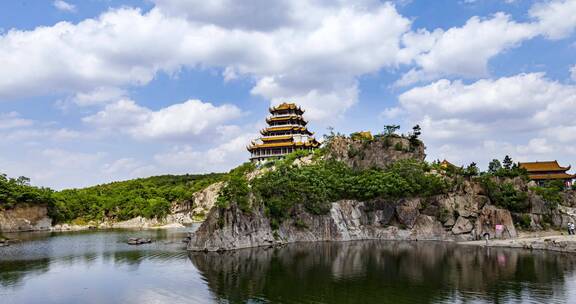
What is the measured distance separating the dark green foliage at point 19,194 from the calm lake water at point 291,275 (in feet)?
89.0

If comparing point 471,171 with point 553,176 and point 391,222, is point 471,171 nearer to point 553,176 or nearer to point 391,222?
point 391,222

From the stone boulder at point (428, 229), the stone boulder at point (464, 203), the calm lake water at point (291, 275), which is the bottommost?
the calm lake water at point (291, 275)

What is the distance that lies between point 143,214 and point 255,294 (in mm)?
64399

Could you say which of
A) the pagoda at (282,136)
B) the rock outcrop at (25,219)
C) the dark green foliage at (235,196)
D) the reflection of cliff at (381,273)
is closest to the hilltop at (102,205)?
the rock outcrop at (25,219)

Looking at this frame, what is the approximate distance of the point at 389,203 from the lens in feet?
192

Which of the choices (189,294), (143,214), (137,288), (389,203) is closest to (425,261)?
(389,203)

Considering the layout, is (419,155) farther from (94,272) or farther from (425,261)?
(94,272)

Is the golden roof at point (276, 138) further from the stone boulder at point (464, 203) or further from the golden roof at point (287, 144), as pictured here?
A: the stone boulder at point (464, 203)

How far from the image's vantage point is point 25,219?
7850 centimetres

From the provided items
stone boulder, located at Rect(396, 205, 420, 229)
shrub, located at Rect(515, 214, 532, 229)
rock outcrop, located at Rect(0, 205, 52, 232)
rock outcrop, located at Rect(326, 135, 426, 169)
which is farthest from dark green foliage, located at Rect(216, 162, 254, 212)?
rock outcrop, located at Rect(0, 205, 52, 232)

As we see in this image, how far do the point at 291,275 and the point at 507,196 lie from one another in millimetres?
35631

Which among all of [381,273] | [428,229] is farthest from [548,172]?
[381,273]

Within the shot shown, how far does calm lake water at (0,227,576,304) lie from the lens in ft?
95.9

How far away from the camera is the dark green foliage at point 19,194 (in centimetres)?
7544
